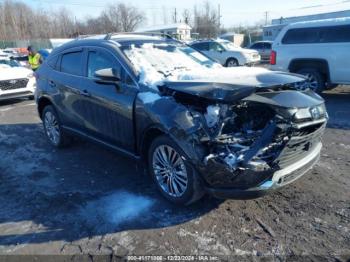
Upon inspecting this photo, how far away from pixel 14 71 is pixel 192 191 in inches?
370

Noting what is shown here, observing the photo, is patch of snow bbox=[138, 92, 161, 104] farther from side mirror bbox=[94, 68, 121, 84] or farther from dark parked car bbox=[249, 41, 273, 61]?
dark parked car bbox=[249, 41, 273, 61]

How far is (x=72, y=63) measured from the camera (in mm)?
5340

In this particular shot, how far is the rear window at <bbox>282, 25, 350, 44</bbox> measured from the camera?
29.1 ft

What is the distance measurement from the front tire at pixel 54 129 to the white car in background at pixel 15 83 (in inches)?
193

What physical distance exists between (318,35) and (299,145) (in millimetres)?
7070

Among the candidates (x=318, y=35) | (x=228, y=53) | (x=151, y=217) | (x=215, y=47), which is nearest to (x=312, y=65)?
(x=318, y=35)

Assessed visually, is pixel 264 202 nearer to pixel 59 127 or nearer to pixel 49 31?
pixel 59 127

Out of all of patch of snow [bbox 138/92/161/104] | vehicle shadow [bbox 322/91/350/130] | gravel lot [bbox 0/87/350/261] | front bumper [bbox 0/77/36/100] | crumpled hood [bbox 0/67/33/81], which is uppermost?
patch of snow [bbox 138/92/161/104]

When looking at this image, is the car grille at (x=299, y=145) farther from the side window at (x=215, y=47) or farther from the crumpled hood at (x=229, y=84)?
the side window at (x=215, y=47)

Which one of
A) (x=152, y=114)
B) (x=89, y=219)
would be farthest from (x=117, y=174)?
(x=152, y=114)

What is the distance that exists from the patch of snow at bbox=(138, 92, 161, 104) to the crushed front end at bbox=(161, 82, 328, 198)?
40cm

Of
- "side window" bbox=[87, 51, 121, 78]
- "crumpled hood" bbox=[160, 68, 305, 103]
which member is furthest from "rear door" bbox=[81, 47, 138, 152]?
"crumpled hood" bbox=[160, 68, 305, 103]

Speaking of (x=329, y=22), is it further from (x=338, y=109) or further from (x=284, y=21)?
(x=284, y=21)

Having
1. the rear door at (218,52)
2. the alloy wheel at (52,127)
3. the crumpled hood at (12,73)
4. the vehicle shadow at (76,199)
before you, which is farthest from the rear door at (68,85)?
the rear door at (218,52)
